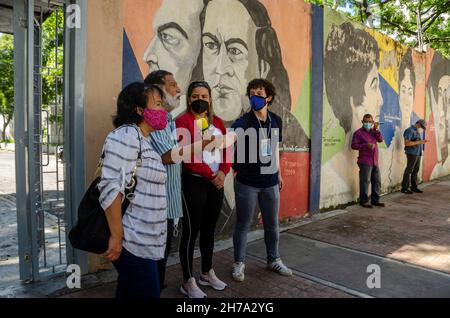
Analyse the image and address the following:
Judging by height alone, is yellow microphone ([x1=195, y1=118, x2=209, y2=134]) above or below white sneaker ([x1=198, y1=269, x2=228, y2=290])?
above

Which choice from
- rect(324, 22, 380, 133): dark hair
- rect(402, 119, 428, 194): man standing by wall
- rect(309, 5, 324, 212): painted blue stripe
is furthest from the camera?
rect(402, 119, 428, 194): man standing by wall

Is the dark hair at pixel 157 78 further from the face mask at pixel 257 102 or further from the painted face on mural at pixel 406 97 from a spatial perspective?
the painted face on mural at pixel 406 97

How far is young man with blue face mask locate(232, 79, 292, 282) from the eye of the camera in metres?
3.53

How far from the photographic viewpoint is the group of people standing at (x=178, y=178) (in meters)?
1.98

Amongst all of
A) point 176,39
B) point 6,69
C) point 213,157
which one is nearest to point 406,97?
point 176,39

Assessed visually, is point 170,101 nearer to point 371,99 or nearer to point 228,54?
point 228,54

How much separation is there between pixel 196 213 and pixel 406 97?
7.93 meters

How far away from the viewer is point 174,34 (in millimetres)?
4176

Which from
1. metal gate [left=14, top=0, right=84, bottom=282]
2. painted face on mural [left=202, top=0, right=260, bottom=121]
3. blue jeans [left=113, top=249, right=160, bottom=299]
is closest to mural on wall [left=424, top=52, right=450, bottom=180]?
painted face on mural [left=202, top=0, right=260, bottom=121]

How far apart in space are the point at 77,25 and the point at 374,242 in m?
4.20

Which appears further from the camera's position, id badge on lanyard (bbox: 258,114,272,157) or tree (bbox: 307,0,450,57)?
tree (bbox: 307,0,450,57)

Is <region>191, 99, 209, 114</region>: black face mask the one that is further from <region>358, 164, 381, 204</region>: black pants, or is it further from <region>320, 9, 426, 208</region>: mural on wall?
<region>358, 164, 381, 204</region>: black pants

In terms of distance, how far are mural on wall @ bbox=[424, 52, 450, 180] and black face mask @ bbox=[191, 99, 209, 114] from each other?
9.28 metres

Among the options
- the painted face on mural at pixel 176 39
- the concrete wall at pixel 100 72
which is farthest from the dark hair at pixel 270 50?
the concrete wall at pixel 100 72
